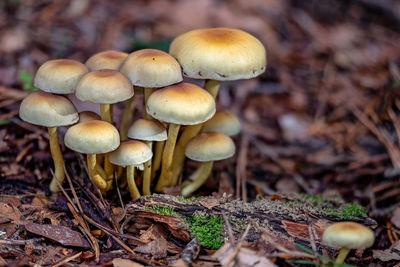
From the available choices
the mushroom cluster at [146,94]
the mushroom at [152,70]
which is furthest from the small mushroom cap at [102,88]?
the mushroom at [152,70]

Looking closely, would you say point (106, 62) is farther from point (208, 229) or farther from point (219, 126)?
point (208, 229)

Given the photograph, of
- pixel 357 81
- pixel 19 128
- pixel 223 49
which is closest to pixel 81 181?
pixel 19 128

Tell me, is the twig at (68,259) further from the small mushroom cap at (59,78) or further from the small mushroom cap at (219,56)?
the small mushroom cap at (219,56)

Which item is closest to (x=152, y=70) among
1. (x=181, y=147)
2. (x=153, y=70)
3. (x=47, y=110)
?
(x=153, y=70)

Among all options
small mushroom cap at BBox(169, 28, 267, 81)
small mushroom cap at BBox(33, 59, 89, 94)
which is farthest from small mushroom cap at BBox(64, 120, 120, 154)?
small mushroom cap at BBox(169, 28, 267, 81)

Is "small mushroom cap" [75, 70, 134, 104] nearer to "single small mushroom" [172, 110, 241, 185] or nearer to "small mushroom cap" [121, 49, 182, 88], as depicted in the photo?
"small mushroom cap" [121, 49, 182, 88]
